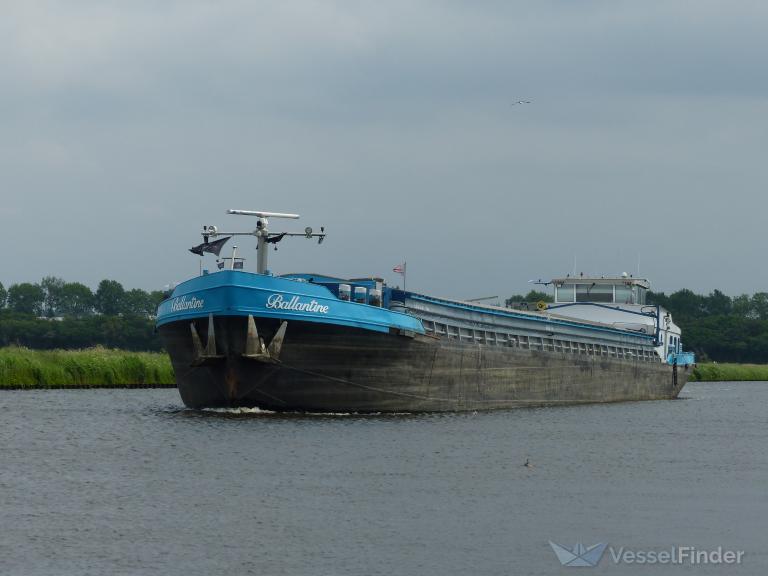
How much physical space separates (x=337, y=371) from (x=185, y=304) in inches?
224

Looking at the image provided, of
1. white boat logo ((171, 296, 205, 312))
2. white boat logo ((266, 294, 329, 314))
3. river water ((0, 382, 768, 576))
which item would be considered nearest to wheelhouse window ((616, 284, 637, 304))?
river water ((0, 382, 768, 576))

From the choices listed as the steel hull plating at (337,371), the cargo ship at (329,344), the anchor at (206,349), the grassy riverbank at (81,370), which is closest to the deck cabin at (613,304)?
the cargo ship at (329,344)

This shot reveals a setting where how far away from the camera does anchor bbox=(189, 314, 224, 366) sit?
39.3 meters

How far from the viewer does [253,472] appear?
28.2m

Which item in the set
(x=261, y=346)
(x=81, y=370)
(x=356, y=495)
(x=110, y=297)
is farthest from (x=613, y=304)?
(x=110, y=297)

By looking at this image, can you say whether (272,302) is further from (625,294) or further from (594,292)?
(625,294)

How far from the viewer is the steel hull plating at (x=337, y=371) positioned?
39250mm

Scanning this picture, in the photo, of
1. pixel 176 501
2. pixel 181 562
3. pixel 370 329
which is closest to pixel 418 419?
pixel 370 329

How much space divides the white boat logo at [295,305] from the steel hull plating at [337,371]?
0.45 meters

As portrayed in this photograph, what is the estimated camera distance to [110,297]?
180m

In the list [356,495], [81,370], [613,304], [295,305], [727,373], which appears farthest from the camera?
[727,373]

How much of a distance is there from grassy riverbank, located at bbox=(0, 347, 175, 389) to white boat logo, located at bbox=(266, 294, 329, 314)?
2492 cm

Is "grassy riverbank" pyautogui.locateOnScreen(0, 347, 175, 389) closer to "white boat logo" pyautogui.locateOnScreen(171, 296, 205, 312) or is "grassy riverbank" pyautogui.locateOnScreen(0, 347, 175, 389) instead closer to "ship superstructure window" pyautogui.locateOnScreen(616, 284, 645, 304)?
"white boat logo" pyautogui.locateOnScreen(171, 296, 205, 312)

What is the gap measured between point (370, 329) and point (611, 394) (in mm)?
27242
